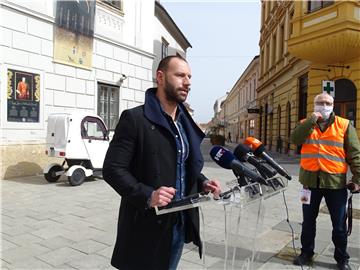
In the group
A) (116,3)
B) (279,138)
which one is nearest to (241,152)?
(116,3)

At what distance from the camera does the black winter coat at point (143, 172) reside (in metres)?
1.98

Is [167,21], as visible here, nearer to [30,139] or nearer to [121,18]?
[121,18]

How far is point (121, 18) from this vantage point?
13.3 metres

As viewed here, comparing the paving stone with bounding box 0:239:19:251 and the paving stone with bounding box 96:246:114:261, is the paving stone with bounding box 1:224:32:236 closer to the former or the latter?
the paving stone with bounding box 0:239:19:251

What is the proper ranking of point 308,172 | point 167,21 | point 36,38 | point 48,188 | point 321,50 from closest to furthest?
point 308,172, point 48,188, point 36,38, point 321,50, point 167,21

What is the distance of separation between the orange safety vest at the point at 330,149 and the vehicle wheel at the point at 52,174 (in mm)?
6880

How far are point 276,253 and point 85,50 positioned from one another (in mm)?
9521

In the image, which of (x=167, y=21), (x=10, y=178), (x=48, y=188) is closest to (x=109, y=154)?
(x=48, y=188)

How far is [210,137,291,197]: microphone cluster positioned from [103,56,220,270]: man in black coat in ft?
0.50

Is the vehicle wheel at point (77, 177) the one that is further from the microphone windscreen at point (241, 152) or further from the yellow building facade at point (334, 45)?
the yellow building facade at point (334, 45)

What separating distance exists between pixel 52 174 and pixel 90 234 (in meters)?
4.65

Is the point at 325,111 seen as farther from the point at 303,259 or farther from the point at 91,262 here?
the point at 91,262

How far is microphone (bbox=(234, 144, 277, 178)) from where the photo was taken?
2.33m

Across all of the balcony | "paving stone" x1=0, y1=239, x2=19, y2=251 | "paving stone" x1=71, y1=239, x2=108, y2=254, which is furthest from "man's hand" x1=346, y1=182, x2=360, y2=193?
the balcony
